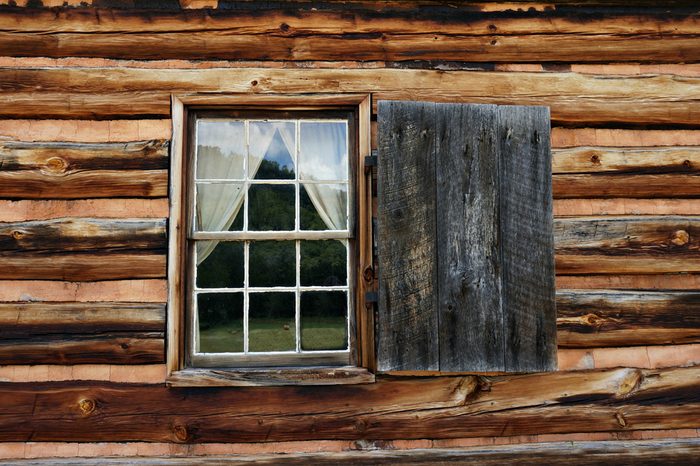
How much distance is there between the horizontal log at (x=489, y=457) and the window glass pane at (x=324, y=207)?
1.30 m

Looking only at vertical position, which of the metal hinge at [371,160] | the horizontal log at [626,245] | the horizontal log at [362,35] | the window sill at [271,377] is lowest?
the window sill at [271,377]

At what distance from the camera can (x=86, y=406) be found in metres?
3.21

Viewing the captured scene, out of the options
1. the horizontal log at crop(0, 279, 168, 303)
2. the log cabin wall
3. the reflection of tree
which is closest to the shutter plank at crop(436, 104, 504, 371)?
the log cabin wall

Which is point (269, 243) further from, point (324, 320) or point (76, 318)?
point (76, 318)

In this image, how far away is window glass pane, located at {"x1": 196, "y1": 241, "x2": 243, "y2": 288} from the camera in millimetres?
3412

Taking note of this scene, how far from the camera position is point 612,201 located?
3498mm

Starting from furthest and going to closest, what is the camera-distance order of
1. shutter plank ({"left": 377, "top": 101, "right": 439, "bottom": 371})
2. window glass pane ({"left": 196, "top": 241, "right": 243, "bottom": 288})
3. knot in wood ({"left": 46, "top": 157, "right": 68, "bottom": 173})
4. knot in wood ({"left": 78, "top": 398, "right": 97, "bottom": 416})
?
1. window glass pane ({"left": 196, "top": 241, "right": 243, "bottom": 288})
2. knot in wood ({"left": 46, "top": 157, "right": 68, "bottom": 173})
3. knot in wood ({"left": 78, "top": 398, "right": 97, "bottom": 416})
4. shutter plank ({"left": 377, "top": 101, "right": 439, "bottom": 371})

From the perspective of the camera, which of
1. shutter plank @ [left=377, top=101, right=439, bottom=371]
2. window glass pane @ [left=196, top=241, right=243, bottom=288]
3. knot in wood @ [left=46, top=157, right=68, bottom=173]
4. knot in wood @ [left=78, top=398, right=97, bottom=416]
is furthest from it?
window glass pane @ [left=196, top=241, right=243, bottom=288]

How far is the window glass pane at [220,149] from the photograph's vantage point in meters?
3.46

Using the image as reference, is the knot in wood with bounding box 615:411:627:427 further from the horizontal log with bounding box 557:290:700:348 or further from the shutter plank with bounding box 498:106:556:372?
the shutter plank with bounding box 498:106:556:372

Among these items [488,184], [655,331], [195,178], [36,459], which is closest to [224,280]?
[195,178]

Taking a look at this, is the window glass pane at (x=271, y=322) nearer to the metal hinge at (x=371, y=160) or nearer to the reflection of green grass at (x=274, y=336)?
the reflection of green grass at (x=274, y=336)

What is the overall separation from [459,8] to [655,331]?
228 cm

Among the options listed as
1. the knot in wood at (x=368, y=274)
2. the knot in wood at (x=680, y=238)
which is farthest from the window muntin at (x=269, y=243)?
the knot in wood at (x=680, y=238)
